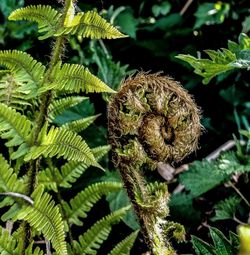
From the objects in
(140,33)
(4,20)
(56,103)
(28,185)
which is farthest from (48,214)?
(140,33)

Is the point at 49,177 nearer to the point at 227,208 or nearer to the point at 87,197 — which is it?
the point at 87,197

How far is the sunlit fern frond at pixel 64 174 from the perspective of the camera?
1.50m

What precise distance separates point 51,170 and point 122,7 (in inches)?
40.1

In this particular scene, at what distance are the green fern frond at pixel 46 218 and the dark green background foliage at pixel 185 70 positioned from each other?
0.60m

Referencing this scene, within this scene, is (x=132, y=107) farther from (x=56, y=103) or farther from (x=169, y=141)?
(x=56, y=103)

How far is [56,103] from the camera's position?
1.45 metres

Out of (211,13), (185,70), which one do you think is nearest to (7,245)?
(185,70)

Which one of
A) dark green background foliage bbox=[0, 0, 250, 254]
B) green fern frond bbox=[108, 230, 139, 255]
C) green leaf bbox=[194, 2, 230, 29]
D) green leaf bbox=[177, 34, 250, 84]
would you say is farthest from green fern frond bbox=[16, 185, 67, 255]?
green leaf bbox=[194, 2, 230, 29]

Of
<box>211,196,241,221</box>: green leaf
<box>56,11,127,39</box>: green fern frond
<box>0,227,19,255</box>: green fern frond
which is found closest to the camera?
<box>56,11,127,39</box>: green fern frond

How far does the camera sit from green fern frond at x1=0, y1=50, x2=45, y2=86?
1207mm

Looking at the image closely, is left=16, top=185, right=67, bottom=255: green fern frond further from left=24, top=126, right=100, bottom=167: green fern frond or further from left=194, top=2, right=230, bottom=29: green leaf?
left=194, top=2, right=230, bottom=29: green leaf

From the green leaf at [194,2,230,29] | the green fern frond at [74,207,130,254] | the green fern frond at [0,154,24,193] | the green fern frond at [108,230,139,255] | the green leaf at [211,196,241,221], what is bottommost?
the green leaf at [211,196,241,221]

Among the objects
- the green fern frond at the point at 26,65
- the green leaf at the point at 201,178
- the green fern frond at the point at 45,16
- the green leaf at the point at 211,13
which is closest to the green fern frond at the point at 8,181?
the green fern frond at the point at 26,65

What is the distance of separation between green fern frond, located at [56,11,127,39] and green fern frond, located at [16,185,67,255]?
13.6 inches
